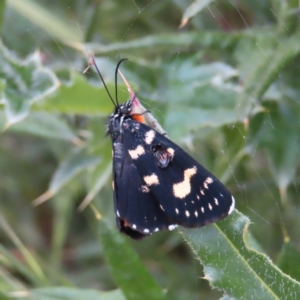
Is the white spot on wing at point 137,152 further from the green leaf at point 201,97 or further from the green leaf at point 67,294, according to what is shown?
the green leaf at point 67,294

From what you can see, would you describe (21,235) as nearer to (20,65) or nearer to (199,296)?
(199,296)

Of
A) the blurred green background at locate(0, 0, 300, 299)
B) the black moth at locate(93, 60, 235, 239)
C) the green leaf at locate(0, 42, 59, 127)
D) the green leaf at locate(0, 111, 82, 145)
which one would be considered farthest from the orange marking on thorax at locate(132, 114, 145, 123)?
the green leaf at locate(0, 111, 82, 145)

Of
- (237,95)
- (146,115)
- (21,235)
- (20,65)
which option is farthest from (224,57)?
(21,235)

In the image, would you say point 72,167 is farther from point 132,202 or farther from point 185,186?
point 185,186

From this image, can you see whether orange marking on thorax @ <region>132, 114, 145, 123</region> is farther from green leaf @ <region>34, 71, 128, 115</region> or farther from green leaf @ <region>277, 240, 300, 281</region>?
green leaf @ <region>277, 240, 300, 281</region>

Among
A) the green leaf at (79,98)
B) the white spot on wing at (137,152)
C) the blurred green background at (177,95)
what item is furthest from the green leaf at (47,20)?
the white spot on wing at (137,152)

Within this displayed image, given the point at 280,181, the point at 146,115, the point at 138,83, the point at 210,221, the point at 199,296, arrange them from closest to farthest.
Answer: the point at 210,221 → the point at 146,115 → the point at 280,181 → the point at 138,83 → the point at 199,296
